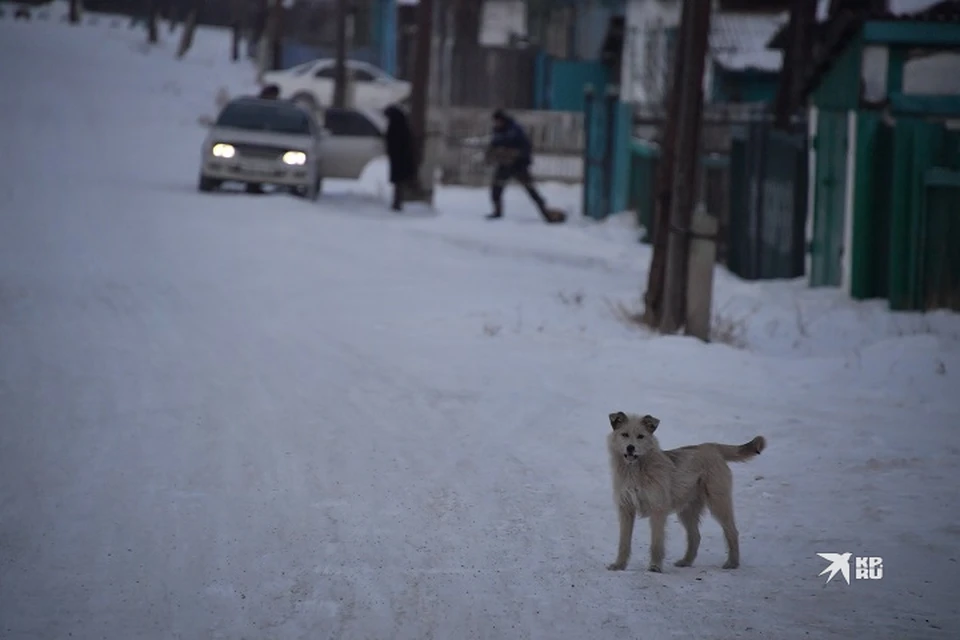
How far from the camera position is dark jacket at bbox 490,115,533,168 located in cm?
2858

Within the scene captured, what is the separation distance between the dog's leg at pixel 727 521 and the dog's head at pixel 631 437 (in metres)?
0.39

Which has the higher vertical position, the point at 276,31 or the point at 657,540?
the point at 276,31

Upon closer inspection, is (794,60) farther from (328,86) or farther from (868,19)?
(328,86)

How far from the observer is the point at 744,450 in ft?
24.2

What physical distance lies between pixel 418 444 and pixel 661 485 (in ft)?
10.1

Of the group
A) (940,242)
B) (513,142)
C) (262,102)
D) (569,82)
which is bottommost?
(940,242)

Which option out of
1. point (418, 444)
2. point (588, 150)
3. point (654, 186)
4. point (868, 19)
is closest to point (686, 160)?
point (868, 19)

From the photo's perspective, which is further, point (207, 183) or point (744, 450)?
point (207, 183)

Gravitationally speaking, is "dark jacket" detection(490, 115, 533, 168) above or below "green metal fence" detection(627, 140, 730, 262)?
above

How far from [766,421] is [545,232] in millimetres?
16643

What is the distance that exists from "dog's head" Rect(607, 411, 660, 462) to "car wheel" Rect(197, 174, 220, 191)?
2175 centimetres

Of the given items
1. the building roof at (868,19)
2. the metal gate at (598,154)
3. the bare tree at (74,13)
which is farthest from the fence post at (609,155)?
the bare tree at (74,13)

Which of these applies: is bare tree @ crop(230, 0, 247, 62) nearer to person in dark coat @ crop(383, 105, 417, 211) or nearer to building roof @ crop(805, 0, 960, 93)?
person in dark coat @ crop(383, 105, 417, 211)

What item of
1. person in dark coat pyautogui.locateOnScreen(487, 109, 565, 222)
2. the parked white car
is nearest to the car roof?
person in dark coat pyautogui.locateOnScreen(487, 109, 565, 222)
